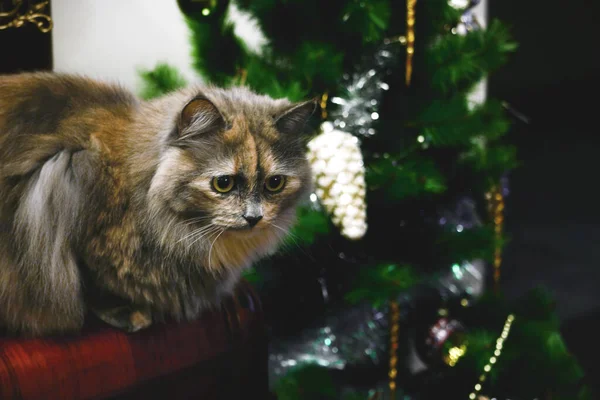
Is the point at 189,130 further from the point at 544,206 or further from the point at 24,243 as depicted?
the point at 544,206

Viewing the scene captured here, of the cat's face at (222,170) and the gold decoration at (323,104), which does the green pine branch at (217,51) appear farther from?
the cat's face at (222,170)

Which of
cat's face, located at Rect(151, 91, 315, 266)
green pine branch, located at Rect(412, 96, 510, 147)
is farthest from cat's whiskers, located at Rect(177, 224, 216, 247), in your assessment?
green pine branch, located at Rect(412, 96, 510, 147)

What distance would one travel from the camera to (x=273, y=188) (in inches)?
28.0

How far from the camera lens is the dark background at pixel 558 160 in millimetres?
1760

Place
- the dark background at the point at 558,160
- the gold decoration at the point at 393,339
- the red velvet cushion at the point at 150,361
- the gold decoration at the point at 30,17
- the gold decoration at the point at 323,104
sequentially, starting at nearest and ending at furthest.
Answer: the red velvet cushion at the point at 150,361
the gold decoration at the point at 30,17
the gold decoration at the point at 323,104
the gold decoration at the point at 393,339
the dark background at the point at 558,160

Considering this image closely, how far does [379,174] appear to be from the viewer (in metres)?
0.94

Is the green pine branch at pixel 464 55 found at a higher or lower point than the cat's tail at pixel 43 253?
higher

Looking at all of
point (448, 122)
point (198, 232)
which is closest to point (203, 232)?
point (198, 232)

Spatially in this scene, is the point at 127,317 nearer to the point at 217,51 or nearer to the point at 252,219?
the point at 252,219

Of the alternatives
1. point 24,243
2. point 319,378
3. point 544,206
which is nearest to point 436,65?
point 319,378

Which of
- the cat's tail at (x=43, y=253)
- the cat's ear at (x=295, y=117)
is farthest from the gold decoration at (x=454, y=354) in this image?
the cat's tail at (x=43, y=253)

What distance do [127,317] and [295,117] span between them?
0.29 meters

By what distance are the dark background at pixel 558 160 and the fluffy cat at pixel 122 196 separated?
1240mm

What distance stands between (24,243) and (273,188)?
0.27 m
